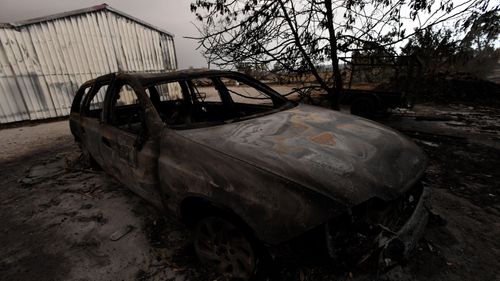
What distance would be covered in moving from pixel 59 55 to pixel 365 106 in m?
10.8

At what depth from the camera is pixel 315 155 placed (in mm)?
1696

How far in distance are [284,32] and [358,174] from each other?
416cm

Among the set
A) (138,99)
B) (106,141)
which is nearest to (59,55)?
(106,141)

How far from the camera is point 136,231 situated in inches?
104

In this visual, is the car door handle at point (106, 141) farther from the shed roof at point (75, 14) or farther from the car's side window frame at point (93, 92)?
the shed roof at point (75, 14)

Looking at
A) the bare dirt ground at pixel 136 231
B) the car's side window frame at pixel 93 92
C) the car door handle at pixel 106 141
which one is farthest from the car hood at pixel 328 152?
the car's side window frame at pixel 93 92

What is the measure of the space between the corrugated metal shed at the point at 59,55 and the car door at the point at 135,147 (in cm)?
816

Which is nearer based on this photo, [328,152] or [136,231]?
[328,152]

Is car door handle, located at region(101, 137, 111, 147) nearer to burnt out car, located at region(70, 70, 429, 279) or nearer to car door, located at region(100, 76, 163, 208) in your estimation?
car door, located at region(100, 76, 163, 208)

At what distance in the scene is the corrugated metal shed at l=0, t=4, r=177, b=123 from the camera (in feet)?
26.5

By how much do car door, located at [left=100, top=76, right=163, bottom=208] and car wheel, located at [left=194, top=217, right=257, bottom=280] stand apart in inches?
21.7

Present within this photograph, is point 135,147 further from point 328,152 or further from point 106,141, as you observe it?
point 328,152

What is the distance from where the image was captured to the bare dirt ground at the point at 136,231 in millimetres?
2055

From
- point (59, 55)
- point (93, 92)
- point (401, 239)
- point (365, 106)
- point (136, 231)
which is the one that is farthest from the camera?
point (59, 55)
